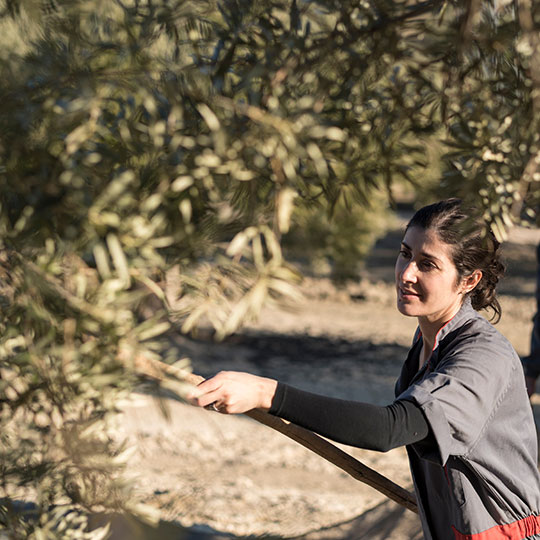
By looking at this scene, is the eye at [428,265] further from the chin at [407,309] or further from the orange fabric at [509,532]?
the orange fabric at [509,532]

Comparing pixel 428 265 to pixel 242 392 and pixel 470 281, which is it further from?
pixel 242 392

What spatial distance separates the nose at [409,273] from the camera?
166 cm

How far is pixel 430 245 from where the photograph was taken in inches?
66.1

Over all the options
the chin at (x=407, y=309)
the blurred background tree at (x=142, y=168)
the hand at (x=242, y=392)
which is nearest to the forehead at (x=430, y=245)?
the chin at (x=407, y=309)

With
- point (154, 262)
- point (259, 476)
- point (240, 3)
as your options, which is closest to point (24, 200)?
point (154, 262)

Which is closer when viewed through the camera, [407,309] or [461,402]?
[461,402]

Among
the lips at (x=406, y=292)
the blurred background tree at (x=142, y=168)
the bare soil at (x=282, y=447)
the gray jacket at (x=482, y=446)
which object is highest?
the blurred background tree at (x=142, y=168)

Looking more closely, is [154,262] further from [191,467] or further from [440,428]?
[191,467]

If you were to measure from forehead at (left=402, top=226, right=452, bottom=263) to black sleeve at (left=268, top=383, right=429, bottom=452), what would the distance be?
1.43 ft

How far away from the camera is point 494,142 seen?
2.15 meters

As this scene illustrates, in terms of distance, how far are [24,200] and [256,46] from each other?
637 millimetres

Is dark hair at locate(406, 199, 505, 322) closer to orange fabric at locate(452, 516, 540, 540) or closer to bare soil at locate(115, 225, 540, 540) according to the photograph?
bare soil at locate(115, 225, 540, 540)

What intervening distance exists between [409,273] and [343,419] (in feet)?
1.44

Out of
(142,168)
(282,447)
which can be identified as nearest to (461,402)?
(142,168)
